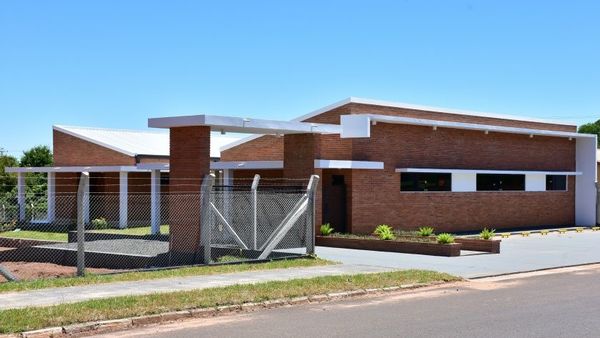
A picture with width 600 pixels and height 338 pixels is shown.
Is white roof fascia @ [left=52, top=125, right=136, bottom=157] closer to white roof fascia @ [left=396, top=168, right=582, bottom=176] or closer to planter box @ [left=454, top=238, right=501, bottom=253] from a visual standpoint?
white roof fascia @ [left=396, top=168, right=582, bottom=176]

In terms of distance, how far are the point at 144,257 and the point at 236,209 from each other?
2.78m

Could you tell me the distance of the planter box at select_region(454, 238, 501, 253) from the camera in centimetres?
2095

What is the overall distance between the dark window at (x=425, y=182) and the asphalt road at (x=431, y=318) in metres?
12.8

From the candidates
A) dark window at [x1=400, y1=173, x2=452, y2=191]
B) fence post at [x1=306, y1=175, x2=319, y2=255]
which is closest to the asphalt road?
fence post at [x1=306, y1=175, x2=319, y2=255]

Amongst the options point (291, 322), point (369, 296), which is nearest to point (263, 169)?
point (369, 296)

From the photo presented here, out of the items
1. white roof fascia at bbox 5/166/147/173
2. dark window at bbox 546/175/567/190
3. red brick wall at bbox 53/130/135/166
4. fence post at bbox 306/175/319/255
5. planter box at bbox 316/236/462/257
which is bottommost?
planter box at bbox 316/236/462/257

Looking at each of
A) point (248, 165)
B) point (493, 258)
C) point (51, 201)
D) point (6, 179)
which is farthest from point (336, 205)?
point (6, 179)

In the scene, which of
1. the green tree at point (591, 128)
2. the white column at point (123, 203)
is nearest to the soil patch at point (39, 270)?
the white column at point (123, 203)

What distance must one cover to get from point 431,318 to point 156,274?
6.07 metres

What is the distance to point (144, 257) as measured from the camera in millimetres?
19328

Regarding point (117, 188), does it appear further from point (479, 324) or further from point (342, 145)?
point (479, 324)

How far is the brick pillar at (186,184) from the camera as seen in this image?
18.5 meters

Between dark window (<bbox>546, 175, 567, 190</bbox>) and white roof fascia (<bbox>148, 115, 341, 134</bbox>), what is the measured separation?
1513 cm

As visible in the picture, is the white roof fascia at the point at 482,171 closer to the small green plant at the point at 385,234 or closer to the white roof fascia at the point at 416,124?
the white roof fascia at the point at 416,124
